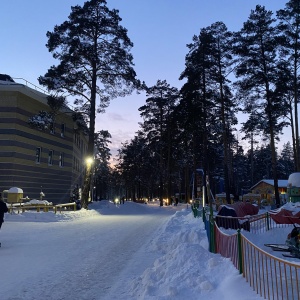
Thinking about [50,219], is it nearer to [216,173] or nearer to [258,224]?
[258,224]

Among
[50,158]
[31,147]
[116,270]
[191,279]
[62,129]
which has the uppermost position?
[62,129]

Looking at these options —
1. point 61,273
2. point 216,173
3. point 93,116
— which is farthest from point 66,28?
point 216,173

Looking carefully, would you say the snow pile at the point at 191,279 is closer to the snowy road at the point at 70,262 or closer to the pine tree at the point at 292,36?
the snowy road at the point at 70,262

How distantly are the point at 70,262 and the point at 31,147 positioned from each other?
22.5 metres

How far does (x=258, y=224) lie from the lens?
16875 mm

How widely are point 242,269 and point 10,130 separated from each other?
84.4 ft

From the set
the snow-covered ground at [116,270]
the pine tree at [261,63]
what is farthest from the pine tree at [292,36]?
the snow-covered ground at [116,270]

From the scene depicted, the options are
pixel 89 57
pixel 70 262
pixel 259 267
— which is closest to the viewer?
pixel 259 267

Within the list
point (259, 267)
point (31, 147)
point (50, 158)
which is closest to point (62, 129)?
point (50, 158)

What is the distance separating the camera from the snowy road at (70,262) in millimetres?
6750

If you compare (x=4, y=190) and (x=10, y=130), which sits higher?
(x=10, y=130)

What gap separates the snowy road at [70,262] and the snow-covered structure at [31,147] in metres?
13.8

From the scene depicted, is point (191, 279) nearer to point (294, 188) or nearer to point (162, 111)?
point (294, 188)

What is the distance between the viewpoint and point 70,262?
933cm
